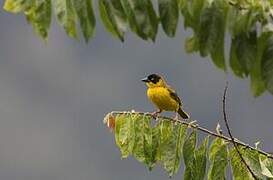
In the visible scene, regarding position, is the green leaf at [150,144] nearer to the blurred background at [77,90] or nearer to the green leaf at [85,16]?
the green leaf at [85,16]

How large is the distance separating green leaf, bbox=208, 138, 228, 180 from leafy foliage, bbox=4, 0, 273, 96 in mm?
1514

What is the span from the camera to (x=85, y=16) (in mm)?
3311

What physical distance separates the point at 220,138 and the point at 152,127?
35cm

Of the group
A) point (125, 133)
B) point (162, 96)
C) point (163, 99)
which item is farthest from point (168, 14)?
point (162, 96)

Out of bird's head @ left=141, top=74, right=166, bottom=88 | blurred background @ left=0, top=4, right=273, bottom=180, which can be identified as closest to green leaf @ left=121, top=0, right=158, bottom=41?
bird's head @ left=141, top=74, right=166, bottom=88

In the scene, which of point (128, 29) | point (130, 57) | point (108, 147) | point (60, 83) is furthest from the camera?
point (60, 83)

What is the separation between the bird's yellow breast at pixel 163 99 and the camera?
11.3 m

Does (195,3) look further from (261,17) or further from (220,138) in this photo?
(220,138)

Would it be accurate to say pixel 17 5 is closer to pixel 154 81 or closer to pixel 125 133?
pixel 125 133

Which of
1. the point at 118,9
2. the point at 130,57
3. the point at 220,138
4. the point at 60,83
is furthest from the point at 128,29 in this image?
the point at 60,83

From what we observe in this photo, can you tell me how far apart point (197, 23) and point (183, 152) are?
1605 mm

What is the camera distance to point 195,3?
3.44m

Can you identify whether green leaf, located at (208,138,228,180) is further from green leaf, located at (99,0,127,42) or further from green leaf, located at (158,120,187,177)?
green leaf, located at (99,0,127,42)

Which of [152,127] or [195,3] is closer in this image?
[195,3]
